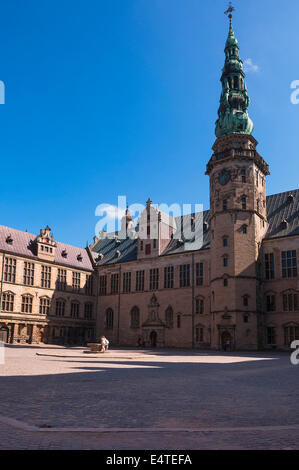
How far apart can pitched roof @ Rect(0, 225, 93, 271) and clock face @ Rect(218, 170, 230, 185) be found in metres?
27.2

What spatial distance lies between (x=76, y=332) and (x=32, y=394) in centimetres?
5484

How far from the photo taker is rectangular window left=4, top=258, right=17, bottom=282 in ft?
181

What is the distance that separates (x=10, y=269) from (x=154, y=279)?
2029 centimetres

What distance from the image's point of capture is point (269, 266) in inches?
2034

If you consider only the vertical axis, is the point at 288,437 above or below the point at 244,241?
below

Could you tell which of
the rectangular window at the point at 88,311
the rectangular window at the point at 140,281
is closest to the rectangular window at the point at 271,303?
the rectangular window at the point at 140,281

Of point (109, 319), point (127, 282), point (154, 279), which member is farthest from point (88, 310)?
point (154, 279)

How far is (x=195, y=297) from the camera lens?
55.6 m

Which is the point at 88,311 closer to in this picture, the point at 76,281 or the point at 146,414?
the point at 76,281

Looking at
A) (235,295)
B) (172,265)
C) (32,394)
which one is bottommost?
(32,394)

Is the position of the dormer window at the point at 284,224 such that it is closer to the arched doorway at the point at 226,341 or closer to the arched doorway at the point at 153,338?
the arched doorway at the point at 226,341

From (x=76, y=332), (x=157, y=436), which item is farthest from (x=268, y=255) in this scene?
(x=157, y=436)

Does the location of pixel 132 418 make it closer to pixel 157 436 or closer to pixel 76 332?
pixel 157 436

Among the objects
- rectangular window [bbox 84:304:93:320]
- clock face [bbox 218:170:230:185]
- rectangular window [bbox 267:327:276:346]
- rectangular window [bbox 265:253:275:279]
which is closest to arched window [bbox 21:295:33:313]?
rectangular window [bbox 84:304:93:320]
